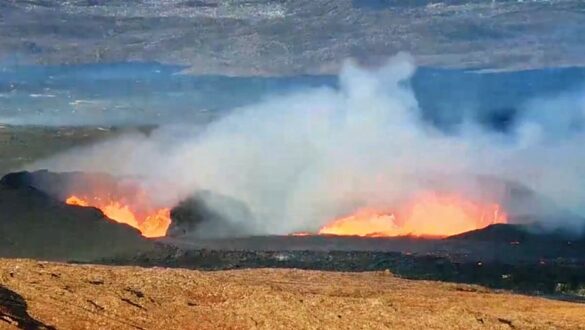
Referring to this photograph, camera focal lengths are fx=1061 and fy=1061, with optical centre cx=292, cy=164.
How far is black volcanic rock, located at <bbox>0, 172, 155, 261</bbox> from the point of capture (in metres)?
28.3

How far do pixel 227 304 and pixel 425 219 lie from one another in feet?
67.0

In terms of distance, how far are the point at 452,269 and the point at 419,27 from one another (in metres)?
72.7

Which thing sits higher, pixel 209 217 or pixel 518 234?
pixel 209 217

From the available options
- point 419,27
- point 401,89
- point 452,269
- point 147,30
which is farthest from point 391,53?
point 452,269

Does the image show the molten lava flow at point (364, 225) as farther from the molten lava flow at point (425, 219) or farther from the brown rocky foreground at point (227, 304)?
the brown rocky foreground at point (227, 304)

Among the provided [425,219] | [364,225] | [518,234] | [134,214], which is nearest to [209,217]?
[134,214]

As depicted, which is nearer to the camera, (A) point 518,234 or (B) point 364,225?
(A) point 518,234

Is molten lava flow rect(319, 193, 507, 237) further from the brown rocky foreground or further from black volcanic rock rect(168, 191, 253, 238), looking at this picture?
the brown rocky foreground

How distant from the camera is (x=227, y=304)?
53.0ft

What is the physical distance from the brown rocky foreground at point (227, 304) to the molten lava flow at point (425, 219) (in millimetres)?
14084

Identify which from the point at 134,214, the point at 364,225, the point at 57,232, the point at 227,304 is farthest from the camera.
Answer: the point at 134,214

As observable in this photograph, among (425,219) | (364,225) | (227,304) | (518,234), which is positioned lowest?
(227,304)

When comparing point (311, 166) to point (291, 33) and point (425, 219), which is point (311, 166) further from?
point (291, 33)

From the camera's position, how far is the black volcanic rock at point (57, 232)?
28266 mm
